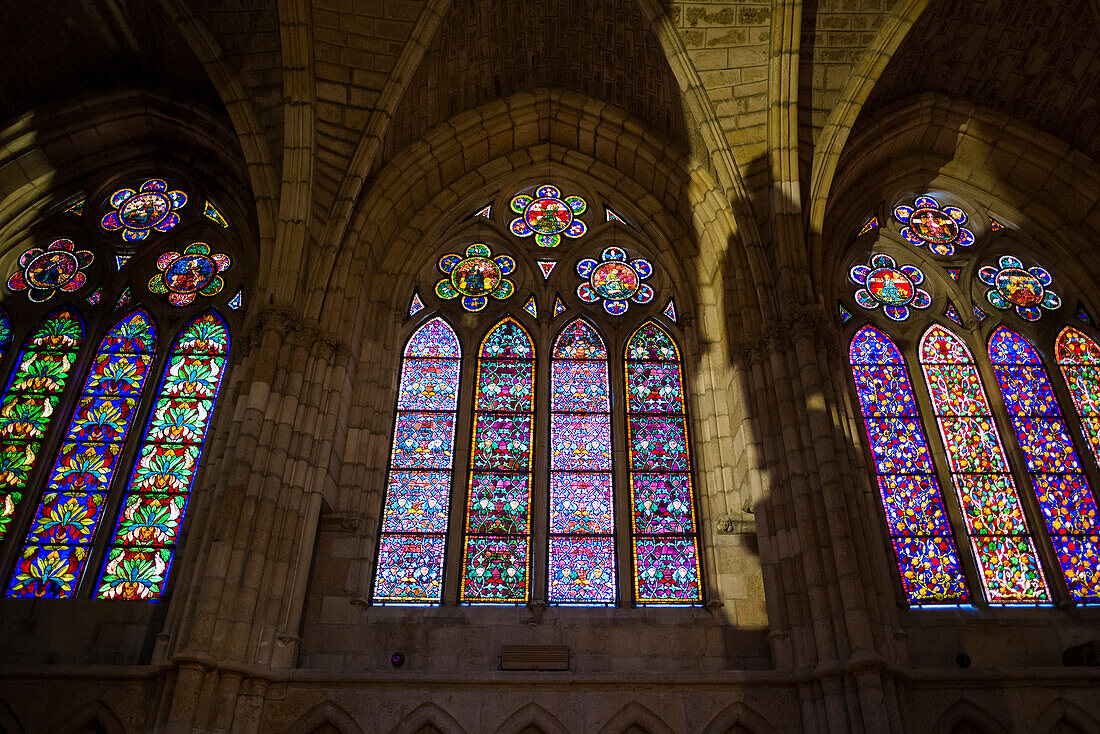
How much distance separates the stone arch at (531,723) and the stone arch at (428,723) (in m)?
0.40

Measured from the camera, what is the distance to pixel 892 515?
10.2 metres

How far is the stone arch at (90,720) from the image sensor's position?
8.16 meters

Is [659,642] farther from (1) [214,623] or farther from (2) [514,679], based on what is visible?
(1) [214,623]

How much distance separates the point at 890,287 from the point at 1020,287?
5.26 feet

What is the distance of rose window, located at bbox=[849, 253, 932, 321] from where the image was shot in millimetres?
11820

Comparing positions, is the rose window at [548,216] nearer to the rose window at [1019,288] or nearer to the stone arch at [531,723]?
the rose window at [1019,288]

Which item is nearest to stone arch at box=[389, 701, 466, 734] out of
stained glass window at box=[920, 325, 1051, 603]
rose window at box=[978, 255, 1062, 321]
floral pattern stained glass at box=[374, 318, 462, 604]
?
floral pattern stained glass at box=[374, 318, 462, 604]

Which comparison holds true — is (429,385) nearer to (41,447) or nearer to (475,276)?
(475,276)

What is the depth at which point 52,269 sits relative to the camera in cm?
1180

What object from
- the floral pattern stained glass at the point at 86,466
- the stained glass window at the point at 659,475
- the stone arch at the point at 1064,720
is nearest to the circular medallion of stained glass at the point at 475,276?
the stained glass window at the point at 659,475

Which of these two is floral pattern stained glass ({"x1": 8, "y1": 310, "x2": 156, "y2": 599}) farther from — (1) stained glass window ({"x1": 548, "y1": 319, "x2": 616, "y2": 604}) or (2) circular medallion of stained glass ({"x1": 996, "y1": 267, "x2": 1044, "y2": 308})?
(2) circular medallion of stained glass ({"x1": 996, "y1": 267, "x2": 1044, "y2": 308})

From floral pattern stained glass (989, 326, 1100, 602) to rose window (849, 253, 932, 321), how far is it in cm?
102

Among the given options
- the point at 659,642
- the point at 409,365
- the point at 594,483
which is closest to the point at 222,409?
the point at 409,365

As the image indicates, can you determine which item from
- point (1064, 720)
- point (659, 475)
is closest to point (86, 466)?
point (659, 475)
